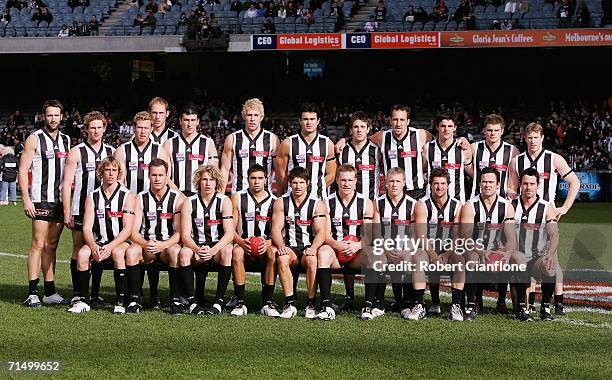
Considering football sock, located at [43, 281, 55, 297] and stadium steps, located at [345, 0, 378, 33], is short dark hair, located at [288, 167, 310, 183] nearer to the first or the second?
football sock, located at [43, 281, 55, 297]

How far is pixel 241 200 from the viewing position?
8.30 m

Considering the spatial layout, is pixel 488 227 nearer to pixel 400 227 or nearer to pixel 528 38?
pixel 400 227

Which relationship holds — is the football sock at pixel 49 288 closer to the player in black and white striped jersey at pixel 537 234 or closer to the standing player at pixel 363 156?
the standing player at pixel 363 156

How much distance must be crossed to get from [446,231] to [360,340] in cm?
157

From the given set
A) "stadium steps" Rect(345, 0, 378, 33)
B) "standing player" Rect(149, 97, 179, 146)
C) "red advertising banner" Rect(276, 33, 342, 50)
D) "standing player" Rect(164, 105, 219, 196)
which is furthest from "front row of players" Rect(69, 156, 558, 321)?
"stadium steps" Rect(345, 0, 378, 33)

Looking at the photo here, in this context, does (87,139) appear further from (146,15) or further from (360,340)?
(146,15)

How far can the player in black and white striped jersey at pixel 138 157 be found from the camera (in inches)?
338

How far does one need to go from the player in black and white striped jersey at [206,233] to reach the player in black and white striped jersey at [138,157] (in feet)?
2.06

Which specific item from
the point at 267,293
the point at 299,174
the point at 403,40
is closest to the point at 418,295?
the point at 267,293

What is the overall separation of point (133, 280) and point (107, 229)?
1.66 feet

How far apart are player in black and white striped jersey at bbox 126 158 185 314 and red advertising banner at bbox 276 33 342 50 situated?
20298mm

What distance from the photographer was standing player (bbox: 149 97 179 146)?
8883 mm

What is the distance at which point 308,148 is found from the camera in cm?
882

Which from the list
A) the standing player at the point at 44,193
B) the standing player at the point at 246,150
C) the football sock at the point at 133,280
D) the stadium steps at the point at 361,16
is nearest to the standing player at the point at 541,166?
the standing player at the point at 246,150
